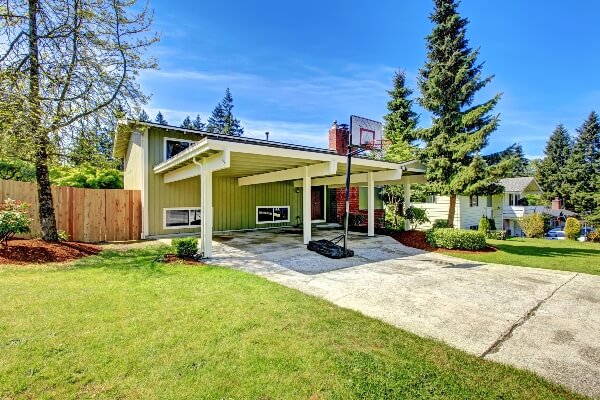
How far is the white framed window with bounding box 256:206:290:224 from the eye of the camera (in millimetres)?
14455

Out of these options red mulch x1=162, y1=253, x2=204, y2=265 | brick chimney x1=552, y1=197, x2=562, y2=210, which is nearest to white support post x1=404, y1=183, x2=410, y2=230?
red mulch x1=162, y1=253, x2=204, y2=265

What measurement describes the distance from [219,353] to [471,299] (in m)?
4.06

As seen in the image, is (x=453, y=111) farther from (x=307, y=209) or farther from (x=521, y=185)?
(x=521, y=185)

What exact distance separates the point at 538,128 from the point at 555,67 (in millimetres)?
27084

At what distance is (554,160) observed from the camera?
3519 cm

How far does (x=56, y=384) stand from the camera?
7.82ft

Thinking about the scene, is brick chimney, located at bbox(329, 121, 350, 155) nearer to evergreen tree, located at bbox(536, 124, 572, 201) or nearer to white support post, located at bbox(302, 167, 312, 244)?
white support post, located at bbox(302, 167, 312, 244)

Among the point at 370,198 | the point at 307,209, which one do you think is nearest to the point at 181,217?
the point at 307,209

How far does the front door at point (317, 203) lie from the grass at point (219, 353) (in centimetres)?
1238

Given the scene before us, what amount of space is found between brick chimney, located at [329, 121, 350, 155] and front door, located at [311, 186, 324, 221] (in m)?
2.59

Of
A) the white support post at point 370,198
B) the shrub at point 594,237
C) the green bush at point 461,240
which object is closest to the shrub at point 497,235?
the shrub at point 594,237

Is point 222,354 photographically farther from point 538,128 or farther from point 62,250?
point 538,128

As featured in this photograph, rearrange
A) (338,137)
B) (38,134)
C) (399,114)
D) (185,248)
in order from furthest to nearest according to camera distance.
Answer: (399,114) < (338,137) < (185,248) < (38,134)

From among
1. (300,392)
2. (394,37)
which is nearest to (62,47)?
(300,392)
